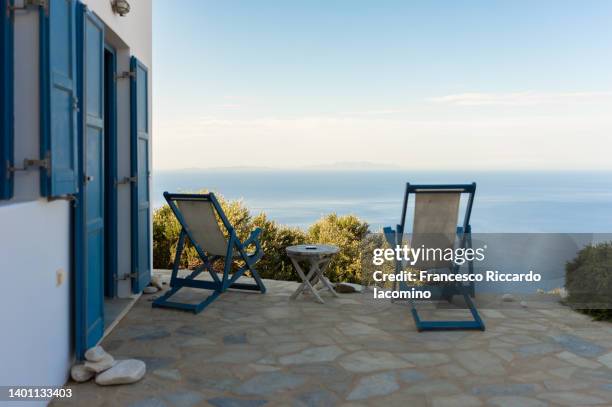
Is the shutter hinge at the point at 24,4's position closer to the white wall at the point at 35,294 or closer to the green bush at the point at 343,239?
the white wall at the point at 35,294

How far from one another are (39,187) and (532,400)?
2814 millimetres

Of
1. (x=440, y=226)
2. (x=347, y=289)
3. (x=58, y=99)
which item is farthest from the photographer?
(x=347, y=289)

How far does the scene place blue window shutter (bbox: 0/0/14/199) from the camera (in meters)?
2.75

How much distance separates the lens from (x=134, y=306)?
5.02 meters

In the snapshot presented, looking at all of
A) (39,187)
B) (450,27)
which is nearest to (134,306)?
(39,187)

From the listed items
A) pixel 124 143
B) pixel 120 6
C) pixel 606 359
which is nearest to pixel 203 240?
pixel 124 143

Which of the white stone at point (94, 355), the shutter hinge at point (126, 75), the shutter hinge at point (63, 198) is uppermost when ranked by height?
the shutter hinge at point (126, 75)

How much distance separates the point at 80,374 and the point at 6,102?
5.18 feet

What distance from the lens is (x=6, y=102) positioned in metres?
2.77

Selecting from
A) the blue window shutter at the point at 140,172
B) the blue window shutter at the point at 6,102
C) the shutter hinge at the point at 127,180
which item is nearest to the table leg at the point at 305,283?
the blue window shutter at the point at 140,172

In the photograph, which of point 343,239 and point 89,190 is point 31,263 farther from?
point 343,239

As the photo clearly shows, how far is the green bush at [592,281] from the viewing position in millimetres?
4789

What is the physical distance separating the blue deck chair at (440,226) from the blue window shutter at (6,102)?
2759mm

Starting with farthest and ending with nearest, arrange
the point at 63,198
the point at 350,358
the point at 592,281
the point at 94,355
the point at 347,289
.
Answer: the point at 347,289 → the point at 592,281 → the point at 350,358 → the point at 94,355 → the point at 63,198
